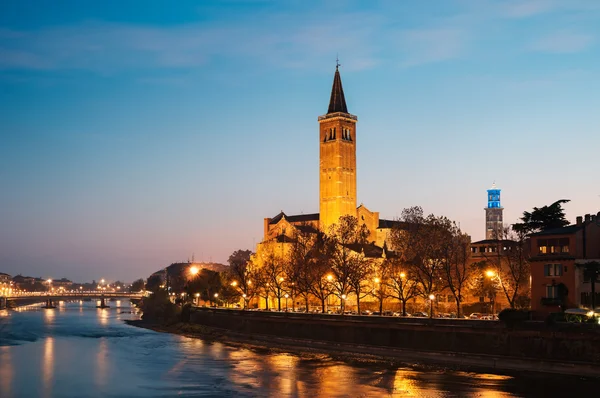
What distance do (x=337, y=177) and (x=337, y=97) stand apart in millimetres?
20276

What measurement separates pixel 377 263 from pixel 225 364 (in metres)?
56.1

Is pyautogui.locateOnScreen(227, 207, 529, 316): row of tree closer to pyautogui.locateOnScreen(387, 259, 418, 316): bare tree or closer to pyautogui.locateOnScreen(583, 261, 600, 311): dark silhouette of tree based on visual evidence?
pyautogui.locateOnScreen(387, 259, 418, 316): bare tree

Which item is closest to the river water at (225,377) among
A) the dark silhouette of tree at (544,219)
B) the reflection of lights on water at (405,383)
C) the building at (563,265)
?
the reflection of lights on water at (405,383)

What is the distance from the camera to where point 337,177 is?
172m

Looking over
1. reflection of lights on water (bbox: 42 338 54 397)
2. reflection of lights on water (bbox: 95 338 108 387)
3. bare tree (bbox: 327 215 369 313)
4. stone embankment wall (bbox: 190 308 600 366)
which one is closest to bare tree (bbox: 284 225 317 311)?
bare tree (bbox: 327 215 369 313)

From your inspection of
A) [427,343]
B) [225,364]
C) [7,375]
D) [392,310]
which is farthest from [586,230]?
[7,375]

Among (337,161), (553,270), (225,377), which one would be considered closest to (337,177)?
(337,161)

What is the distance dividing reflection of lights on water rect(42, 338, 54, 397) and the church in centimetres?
8018

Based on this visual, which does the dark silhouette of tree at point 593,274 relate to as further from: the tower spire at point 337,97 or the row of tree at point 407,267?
the tower spire at point 337,97

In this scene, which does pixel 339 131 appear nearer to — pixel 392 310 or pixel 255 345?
pixel 392 310

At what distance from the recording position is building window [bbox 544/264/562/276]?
76.8 m

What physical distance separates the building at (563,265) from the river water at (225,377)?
755 inches

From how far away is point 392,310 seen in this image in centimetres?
12162

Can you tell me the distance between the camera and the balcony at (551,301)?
74750 millimetres
